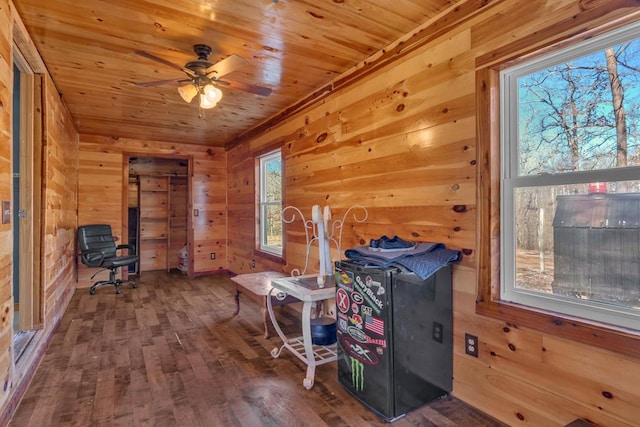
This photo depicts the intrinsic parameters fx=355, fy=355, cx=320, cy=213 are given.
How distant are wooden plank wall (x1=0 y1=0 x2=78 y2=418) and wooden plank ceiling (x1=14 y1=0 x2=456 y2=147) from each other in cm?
33

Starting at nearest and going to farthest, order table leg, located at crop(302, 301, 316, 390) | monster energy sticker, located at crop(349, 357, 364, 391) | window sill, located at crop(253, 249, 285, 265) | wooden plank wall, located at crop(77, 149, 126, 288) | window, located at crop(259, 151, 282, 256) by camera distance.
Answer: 1. monster energy sticker, located at crop(349, 357, 364, 391)
2. table leg, located at crop(302, 301, 316, 390)
3. window sill, located at crop(253, 249, 285, 265)
4. window, located at crop(259, 151, 282, 256)
5. wooden plank wall, located at crop(77, 149, 126, 288)

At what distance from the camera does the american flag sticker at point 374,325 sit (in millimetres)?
1896

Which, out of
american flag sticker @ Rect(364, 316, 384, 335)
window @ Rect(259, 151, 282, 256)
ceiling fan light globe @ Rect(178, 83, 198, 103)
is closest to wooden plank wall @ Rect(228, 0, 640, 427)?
american flag sticker @ Rect(364, 316, 384, 335)

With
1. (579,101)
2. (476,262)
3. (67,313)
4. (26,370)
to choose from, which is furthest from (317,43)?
(67,313)

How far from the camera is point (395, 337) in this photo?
1.88m

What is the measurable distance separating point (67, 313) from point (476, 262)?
13.7 ft

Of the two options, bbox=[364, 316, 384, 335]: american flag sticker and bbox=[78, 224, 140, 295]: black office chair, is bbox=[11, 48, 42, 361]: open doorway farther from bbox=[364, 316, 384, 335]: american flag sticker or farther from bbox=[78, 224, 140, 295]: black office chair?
bbox=[364, 316, 384, 335]: american flag sticker

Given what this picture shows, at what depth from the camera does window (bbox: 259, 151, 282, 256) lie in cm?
460

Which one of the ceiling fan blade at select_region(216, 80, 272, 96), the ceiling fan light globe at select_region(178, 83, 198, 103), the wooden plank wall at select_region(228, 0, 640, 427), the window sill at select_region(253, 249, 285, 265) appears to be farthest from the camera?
the window sill at select_region(253, 249, 285, 265)

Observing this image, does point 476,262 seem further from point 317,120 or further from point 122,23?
point 122,23

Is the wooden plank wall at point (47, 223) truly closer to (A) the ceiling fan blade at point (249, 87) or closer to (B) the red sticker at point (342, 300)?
(A) the ceiling fan blade at point (249, 87)

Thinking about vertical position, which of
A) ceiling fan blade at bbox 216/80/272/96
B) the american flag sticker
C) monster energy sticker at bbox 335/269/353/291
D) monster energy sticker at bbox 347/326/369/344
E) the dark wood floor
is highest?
ceiling fan blade at bbox 216/80/272/96

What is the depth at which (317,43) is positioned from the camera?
253 centimetres

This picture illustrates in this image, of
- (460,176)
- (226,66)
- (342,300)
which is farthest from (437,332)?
(226,66)
